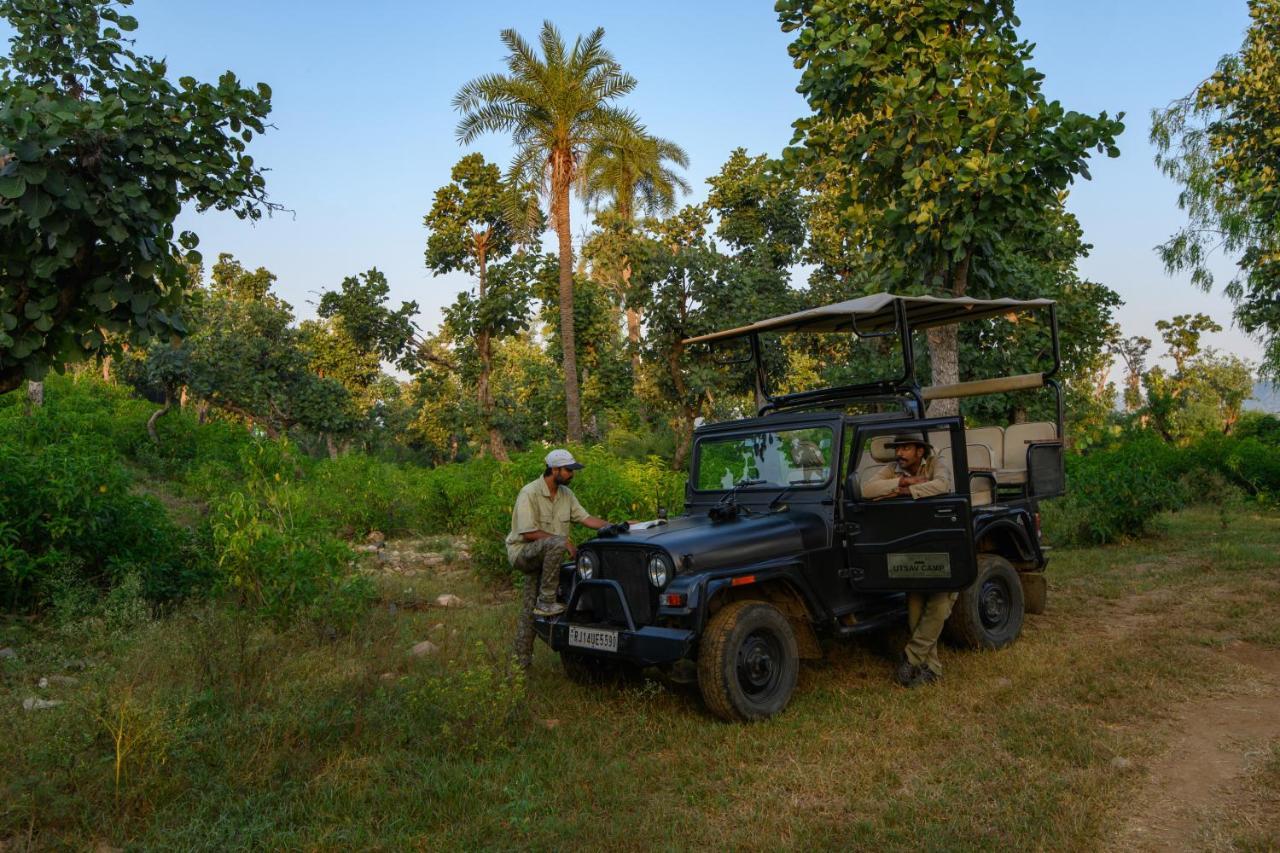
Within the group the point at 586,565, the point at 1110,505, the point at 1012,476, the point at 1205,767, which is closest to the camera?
the point at 1205,767

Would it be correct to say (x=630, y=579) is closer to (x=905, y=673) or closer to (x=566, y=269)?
(x=905, y=673)

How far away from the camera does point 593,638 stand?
5.76 metres

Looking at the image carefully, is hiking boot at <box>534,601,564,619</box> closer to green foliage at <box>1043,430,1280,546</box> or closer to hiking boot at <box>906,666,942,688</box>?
hiking boot at <box>906,666,942,688</box>

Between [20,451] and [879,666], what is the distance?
769 centimetres

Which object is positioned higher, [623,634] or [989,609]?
[623,634]

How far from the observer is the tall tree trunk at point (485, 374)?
2738cm

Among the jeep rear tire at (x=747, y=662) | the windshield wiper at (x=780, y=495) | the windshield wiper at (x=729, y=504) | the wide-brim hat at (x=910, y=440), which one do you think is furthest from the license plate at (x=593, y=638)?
the wide-brim hat at (x=910, y=440)

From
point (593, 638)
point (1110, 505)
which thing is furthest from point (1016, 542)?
point (1110, 505)

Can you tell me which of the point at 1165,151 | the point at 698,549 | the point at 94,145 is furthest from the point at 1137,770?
the point at 1165,151

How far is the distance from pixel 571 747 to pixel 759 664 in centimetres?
134

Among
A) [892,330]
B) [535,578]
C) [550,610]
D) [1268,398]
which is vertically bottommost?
[550,610]

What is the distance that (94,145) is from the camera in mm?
4770

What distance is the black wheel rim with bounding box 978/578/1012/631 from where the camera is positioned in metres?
7.22

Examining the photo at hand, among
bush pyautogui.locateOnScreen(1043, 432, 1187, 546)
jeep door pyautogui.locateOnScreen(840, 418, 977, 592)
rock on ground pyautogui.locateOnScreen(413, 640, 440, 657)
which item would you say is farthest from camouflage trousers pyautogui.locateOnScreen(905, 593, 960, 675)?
bush pyautogui.locateOnScreen(1043, 432, 1187, 546)
